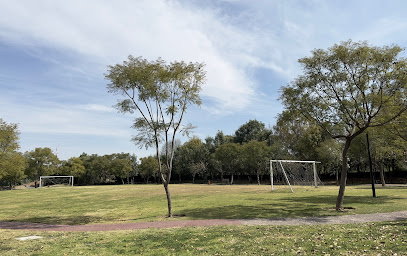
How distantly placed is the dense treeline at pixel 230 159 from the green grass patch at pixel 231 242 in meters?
33.8

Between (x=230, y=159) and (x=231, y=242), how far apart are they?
66343 mm

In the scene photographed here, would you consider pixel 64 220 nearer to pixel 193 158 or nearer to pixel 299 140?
pixel 299 140

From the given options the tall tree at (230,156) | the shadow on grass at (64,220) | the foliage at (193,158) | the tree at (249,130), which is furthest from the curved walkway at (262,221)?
the foliage at (193,158)

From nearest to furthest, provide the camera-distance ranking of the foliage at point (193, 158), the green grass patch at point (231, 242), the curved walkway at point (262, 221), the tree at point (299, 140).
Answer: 1. the green grass patch at point (231, 242)
2. the curved walkway at point (262, 221)
3. the tree at point (299, 140)
4. the foliage at point (193, 158)

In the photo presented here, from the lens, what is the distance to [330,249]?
7.80 metres

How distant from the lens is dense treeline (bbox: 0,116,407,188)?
50.8 meters

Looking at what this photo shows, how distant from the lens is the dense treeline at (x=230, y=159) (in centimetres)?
5076

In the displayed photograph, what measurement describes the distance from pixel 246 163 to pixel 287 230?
60.7 m

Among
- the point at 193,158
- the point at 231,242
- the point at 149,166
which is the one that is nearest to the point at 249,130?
the point at 193,158

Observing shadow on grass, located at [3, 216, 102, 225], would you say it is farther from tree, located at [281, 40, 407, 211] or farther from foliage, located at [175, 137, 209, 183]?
foliage, located at [175, 137, 209, 183]

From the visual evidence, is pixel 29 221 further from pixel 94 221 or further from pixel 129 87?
pixel 129 87

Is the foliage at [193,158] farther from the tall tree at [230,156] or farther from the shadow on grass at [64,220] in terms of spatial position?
the shadow on grass at [64,220]

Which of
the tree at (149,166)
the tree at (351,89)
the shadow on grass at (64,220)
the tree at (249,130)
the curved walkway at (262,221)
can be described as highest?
the tree at (249,130)

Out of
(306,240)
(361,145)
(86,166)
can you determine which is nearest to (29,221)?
(306,240)
